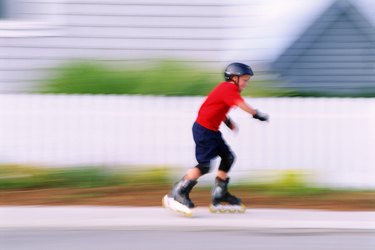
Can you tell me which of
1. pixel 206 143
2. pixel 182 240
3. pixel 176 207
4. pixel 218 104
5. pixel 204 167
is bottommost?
pixel 182 240

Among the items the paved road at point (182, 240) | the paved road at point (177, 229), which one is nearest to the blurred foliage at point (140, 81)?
the paved road at point (177, 229)

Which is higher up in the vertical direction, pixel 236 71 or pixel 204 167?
pixel 236 71

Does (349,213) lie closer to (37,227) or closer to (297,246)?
(297,246)

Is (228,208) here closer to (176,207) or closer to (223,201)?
(223,201)

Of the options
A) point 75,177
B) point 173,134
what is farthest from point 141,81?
point 75,177

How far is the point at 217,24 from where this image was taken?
13258mm

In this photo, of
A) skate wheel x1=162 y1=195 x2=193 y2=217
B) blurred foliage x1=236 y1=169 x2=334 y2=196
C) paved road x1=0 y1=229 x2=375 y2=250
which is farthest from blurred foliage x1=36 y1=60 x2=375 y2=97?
paved road x1=0 y1=229 x2=375 y2=250

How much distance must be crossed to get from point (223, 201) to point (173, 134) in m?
2.22

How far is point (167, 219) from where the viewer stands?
364 inches

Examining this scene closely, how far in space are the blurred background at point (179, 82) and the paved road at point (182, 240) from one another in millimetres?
2354

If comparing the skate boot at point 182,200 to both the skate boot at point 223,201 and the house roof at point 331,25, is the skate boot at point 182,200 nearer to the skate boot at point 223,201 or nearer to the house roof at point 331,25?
the skate boot at point 223,201

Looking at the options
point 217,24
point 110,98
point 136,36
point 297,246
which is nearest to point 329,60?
point 217,24

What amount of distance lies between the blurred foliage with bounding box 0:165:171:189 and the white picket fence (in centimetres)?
31

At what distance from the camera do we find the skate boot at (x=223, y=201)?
31.4 ft
